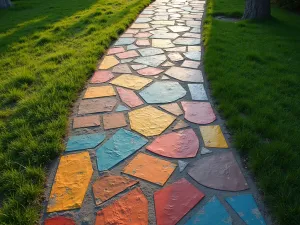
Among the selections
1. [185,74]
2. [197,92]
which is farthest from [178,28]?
Result: [197,92]

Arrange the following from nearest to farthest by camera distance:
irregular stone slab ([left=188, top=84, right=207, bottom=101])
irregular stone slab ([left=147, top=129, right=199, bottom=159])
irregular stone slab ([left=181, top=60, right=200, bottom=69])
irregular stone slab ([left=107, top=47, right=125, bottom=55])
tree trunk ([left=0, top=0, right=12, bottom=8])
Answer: irregular stone slab ([left=147, top=129, right=199, bottom=159]) < irregular stone slab ([left=188, top=84, right=207, bottom=101]) < irregular stone slab ([left=181, top=60, right=200, bottom=69]) < irregular stone slab ([left=107, top=47, right=125, bottom=55]) < tree trunk ([left=0, top=0, right=12, bottom=8])

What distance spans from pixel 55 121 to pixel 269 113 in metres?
2.23

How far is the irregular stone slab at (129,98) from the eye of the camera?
113 inches

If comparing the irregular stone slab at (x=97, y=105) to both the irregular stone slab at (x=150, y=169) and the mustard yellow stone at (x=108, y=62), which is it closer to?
the irregular stone slab at (x=150, y=169)

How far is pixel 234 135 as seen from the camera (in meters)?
2.34

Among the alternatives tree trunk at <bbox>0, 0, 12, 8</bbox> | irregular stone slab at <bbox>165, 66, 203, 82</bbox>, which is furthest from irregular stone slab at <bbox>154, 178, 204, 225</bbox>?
tree trunk at <bbox>0, 0, 12, 8</bbox>

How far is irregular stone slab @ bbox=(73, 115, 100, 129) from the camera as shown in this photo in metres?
2.54

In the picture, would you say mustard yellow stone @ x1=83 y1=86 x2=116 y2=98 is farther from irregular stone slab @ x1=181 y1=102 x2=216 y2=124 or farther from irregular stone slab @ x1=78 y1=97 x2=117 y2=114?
irregular stone slab @ x1=181 y1=102 x2=216 y2=124

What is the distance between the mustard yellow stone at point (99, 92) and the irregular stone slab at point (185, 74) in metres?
0.92

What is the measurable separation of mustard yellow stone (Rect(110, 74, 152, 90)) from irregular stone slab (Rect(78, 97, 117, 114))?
387 mm

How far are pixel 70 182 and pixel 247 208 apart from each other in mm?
Result: 1335

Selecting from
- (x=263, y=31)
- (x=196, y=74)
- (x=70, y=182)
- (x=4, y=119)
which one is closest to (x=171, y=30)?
(x=263, y=31)

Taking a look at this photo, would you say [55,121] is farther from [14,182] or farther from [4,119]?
[14,182]

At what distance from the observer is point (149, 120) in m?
2.60
